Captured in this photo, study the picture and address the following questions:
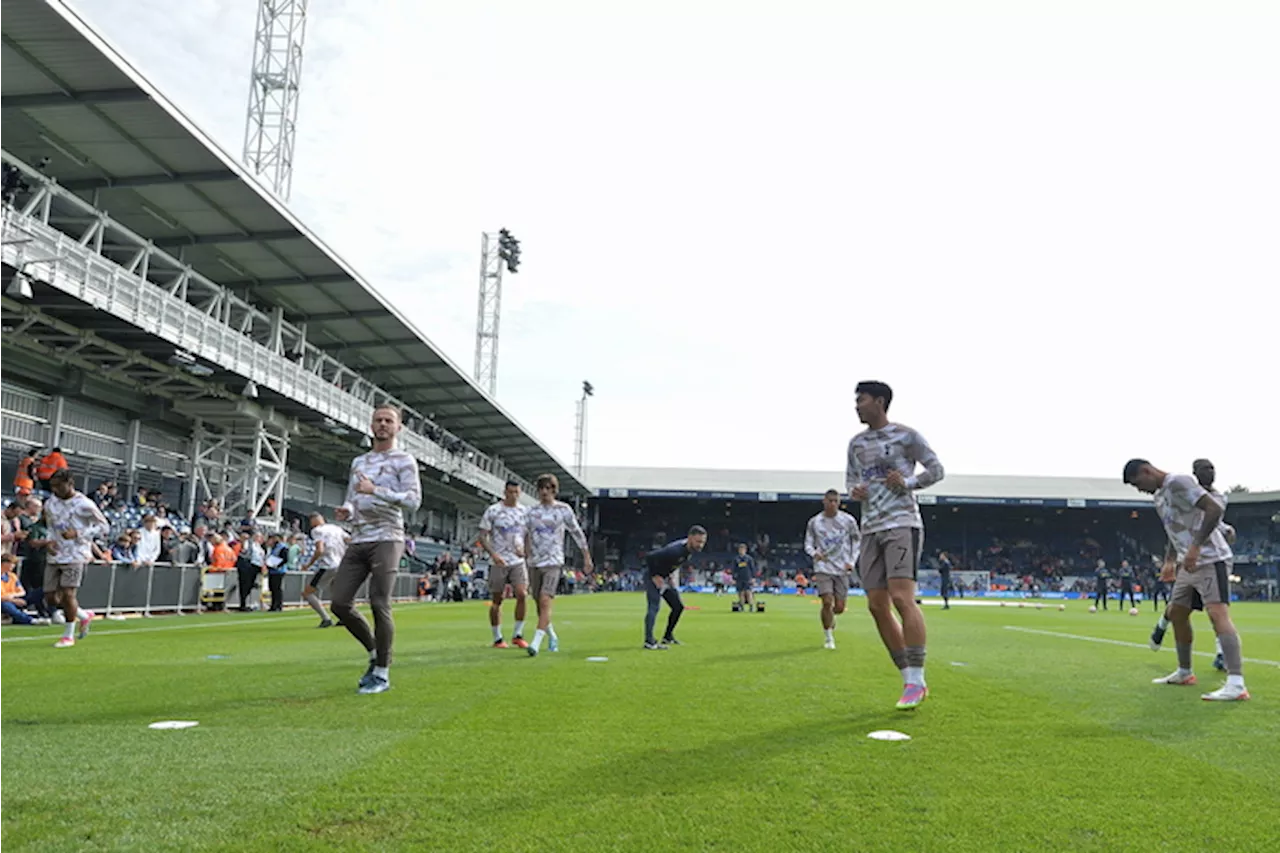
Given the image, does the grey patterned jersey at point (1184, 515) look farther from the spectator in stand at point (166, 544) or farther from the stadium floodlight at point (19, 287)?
the spectator in stand at point (166, 544)

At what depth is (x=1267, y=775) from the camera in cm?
429

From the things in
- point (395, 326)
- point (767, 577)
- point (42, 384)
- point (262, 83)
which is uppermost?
point (262, 83)

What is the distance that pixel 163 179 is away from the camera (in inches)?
804

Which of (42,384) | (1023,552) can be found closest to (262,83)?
(42,384)

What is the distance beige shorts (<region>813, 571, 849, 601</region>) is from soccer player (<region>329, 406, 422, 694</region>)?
272 inches

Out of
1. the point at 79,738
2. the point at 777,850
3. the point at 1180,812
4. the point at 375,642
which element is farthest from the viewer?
the point at 375,642

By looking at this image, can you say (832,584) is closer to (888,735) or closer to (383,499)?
(383,499)

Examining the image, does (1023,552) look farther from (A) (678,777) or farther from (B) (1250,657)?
(A) (678,777)

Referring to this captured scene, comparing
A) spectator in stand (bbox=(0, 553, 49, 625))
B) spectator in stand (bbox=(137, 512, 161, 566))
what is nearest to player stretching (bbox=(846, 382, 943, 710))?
spectator in stand (bbox=(0, 553, 49, 625))

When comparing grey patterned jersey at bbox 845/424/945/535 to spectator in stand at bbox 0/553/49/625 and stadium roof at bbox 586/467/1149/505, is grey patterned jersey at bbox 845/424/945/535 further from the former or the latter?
stadium roof at bbox 586/467/1149/505

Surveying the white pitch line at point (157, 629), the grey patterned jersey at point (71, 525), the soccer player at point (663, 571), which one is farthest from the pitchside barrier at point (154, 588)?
the soccer player at point (663, 571)

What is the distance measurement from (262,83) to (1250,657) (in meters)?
33.8

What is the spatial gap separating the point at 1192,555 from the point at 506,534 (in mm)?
6975

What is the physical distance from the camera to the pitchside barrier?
55.5ft
